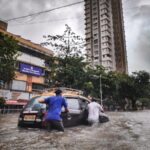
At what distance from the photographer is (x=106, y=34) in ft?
272

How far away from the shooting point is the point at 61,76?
102ft

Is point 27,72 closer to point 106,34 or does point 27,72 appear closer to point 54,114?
point 54,114

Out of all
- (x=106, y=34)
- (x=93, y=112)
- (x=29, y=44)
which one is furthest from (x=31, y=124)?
(x=106, y=34)

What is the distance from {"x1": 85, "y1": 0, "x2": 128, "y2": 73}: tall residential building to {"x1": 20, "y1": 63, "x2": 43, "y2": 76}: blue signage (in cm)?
4235

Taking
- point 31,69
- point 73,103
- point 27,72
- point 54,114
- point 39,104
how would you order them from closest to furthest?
point 54,114 → point 39,104 → point 73,103 → point 27,72 → point 31,69

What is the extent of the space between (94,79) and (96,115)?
3431 centimetres

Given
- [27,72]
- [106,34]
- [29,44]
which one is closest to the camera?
[27,72]

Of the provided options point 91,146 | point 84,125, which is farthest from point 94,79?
point 91,146

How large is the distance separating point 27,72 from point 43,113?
28.5 meters

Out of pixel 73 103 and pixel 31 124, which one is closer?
pixel 31 124

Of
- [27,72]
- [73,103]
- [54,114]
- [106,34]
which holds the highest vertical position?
[106,34]

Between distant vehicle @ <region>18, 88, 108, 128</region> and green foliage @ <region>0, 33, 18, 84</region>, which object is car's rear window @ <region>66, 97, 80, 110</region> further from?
green foliage @ <region>0, 33, 18, 84</region>

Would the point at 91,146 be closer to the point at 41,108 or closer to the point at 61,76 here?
the point at 41,108

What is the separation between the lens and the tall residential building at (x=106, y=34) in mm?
81938
